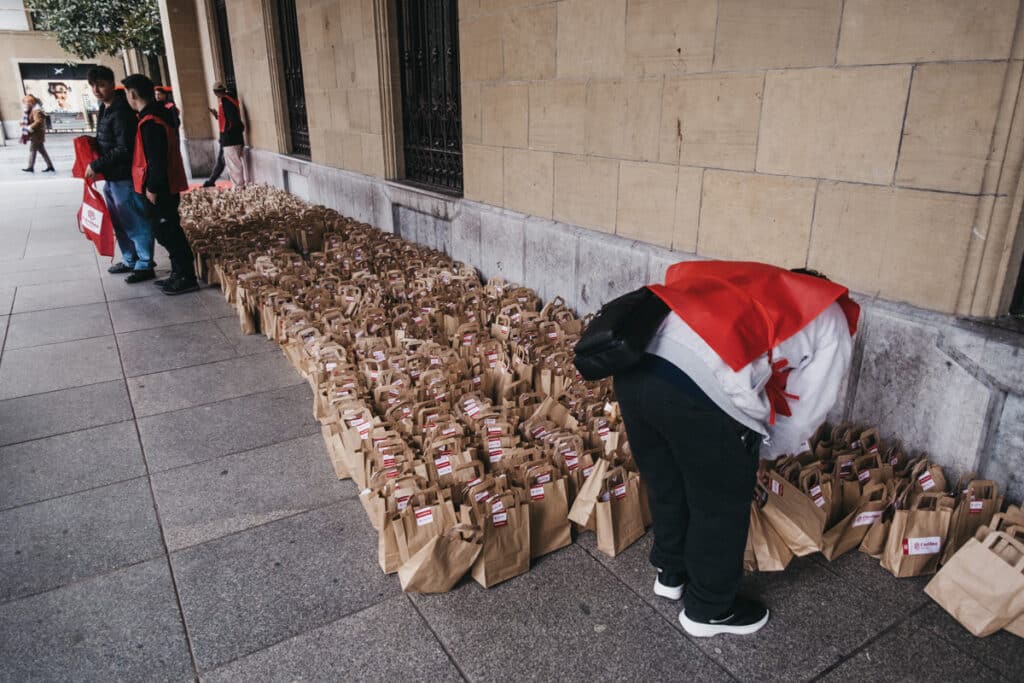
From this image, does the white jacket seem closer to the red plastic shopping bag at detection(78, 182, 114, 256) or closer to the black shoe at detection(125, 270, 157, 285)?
the red plastic shopping bag at detection(78, 182, 114, 256)

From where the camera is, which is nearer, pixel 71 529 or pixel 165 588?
pixel 165 588

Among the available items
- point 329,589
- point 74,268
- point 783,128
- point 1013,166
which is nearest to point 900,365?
point 1013,166

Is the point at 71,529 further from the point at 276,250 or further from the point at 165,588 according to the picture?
the point at 276,250

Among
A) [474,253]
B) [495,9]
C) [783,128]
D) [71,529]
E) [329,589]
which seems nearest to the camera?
[329,589]

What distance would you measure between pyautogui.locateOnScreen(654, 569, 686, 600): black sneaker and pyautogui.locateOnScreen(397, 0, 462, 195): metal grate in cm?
530

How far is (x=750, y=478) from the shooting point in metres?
2.19

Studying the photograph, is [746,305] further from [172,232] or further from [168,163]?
[172,232]

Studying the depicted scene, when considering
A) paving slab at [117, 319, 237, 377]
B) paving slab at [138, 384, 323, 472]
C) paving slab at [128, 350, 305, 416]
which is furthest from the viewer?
paving slab at [117, 319, 237, 377]

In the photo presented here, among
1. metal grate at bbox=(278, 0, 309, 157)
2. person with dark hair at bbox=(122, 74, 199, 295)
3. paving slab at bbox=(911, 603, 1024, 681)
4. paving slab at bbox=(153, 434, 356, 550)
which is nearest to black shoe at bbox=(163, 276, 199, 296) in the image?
person with dark hair at bbox=(122, 74, 199, 295)

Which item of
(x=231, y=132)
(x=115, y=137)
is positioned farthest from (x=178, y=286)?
(x=231, y=132)

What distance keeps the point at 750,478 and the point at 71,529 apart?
3124 millimetres

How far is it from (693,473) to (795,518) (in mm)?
887

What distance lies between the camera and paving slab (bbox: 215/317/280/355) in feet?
18.6

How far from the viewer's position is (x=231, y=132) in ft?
45.5
